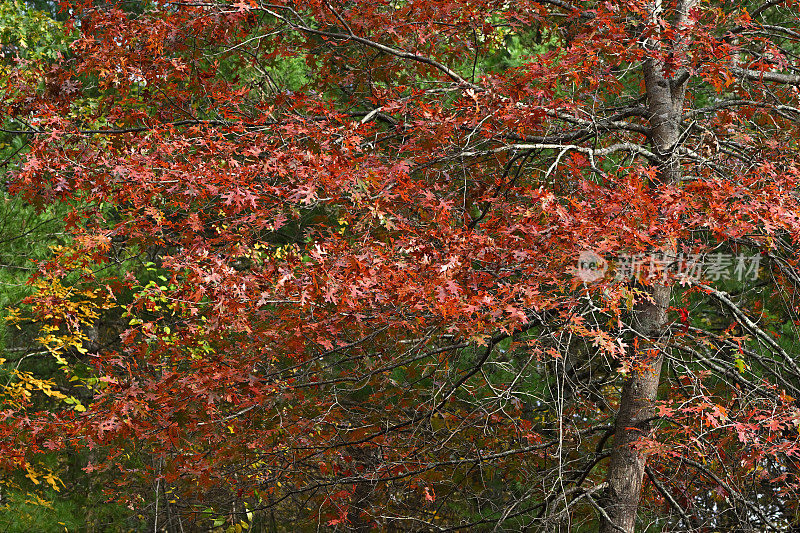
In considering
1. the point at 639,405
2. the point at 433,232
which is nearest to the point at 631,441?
the point at 639,405

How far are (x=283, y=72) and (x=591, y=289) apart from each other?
272 inches

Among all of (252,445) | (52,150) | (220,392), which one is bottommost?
(252,445)

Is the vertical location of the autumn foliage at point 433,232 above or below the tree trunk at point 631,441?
above

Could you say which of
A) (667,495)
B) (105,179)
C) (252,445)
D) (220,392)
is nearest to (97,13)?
(105,179)

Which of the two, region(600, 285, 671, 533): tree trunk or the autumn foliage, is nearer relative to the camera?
the autumn foliage

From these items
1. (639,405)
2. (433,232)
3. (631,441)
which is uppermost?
(433,232)

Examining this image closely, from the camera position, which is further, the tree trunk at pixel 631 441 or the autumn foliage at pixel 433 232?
the tree trunk at pixel 631 441

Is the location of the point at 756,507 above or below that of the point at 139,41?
below

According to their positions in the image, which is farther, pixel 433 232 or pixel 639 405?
pixel 639 405

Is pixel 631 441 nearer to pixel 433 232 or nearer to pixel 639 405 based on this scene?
pixel 639 405

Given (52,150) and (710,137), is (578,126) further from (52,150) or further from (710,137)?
(52,150)

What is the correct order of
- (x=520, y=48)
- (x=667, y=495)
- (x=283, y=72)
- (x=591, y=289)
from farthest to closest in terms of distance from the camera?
(x=283, y=72) → (x=520, y=48) → (x=667, y=495) → (x=591, y=289)

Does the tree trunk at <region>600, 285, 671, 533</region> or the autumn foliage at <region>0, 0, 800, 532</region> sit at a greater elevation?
the autumn foliage at <region>0, 0, 800, 532</region>

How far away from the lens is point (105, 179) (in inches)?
162
